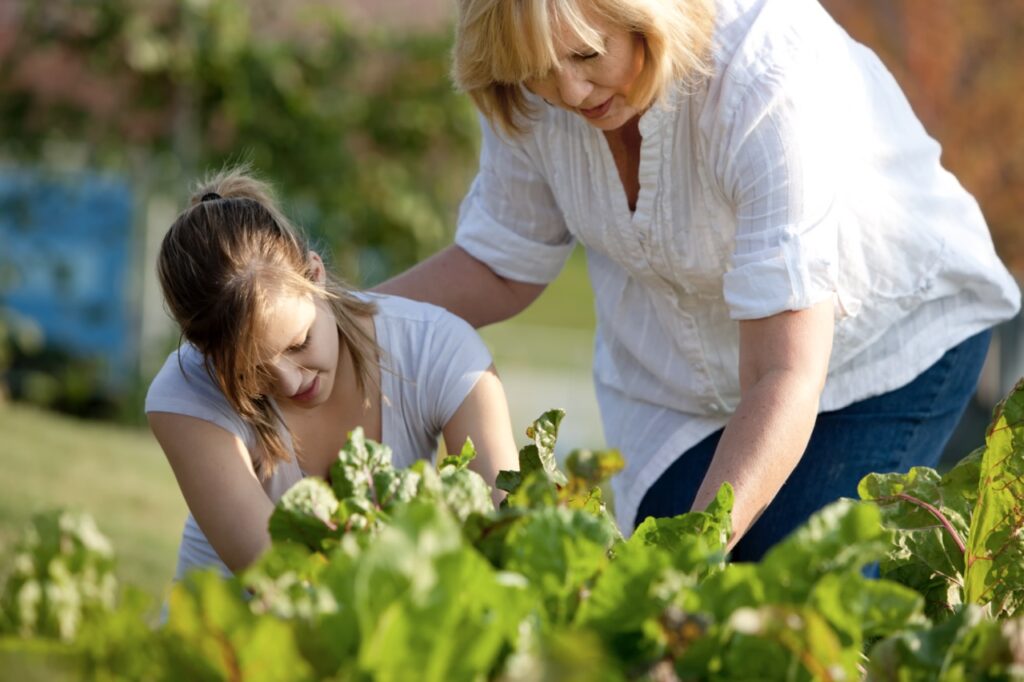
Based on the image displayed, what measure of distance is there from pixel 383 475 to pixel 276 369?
2.83ft

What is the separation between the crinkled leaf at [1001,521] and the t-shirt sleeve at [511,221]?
110 cm

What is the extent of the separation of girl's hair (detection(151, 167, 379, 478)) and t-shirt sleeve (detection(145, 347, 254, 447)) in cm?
2

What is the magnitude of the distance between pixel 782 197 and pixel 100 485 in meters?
4.81

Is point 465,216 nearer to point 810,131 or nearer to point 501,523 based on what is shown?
point 810,131

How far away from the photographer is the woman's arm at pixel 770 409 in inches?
64.4

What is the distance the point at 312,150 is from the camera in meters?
8.05

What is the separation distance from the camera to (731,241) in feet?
6.67

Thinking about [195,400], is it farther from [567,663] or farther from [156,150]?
[156,150]

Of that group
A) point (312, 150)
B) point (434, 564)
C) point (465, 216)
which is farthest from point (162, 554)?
point (434, 564)

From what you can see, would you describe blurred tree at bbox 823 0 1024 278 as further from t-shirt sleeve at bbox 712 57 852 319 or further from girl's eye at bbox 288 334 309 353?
girl's eye at bbox 288 334 309 353

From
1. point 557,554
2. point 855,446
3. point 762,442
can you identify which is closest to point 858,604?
point 557,554

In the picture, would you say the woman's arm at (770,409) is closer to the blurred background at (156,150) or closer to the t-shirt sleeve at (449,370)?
the t-shirt sleeve at (449,370)

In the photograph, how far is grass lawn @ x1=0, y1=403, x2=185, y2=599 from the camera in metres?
4.91

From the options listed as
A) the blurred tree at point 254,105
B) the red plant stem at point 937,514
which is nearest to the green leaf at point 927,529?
the red plant stem at point 937,514
